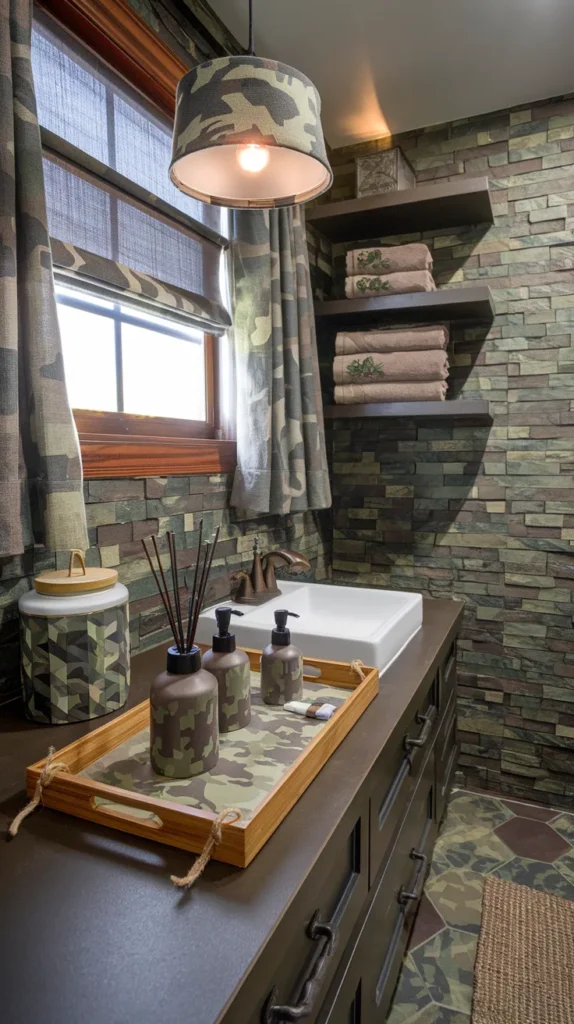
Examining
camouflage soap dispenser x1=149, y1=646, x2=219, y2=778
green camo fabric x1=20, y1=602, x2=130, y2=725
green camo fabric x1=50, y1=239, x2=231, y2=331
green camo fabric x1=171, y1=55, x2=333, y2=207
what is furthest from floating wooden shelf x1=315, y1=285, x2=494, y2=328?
camouflage soap dispenser x1=149, y1=646, x2=219, y2=778

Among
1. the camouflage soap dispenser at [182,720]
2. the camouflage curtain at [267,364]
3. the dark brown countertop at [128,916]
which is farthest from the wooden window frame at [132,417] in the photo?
the dark brown countertop at [128,916]

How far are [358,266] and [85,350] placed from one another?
1.14m

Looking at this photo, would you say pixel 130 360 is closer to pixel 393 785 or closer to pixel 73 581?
pixel 73 581

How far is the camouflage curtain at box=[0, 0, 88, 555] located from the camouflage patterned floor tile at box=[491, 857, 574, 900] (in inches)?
68.2

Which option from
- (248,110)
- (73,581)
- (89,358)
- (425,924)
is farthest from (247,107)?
(425,924)

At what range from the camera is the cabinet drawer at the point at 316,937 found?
637mm

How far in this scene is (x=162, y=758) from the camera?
85 cm

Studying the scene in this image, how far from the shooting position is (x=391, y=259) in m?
2.14

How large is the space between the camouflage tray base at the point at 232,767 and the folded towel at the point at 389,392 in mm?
1375

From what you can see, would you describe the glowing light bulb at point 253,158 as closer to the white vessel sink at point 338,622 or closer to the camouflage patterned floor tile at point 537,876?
the white vessel sink at point 338,622

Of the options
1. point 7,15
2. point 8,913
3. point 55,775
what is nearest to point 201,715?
point 55,775

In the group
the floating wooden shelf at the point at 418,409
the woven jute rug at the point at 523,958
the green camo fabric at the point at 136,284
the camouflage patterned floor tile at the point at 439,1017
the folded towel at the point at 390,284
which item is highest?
the folded towel at the point at 390,284

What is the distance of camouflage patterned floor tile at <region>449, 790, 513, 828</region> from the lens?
2258mm

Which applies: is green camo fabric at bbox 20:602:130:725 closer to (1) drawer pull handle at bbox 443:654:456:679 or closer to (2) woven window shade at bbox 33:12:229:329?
(2) woven window shade at bbox 33:12:229:329
